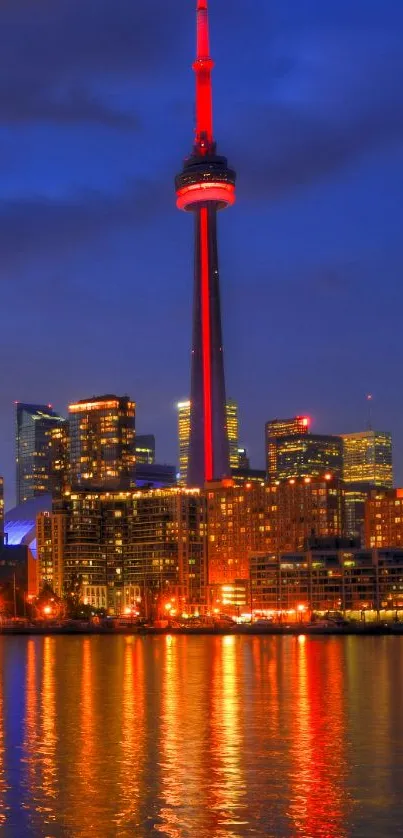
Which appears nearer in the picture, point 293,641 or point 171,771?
point 171,771

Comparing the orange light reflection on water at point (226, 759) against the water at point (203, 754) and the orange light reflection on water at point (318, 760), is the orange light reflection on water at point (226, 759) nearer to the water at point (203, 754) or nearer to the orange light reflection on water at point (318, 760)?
the water at point (203, 754)

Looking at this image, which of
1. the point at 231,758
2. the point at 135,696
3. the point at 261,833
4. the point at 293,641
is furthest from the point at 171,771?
the point at 293,641

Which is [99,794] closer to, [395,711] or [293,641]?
[395,711]

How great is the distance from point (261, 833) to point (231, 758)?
15.3 m

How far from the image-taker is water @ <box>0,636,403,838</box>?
A: 48.0 meters

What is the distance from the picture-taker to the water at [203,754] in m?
48.0

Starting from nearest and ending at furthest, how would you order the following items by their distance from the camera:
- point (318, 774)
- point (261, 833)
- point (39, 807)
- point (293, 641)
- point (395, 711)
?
point (261, 833) → point (39, 807) → point (318, 774) → point (395, 711) → point (293, 641)

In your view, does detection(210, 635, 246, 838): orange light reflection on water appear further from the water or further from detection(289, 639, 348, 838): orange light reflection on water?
detection(289, 639, 348, 838): orange light reflection on water

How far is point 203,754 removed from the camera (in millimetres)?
62094

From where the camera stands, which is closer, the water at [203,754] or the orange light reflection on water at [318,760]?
the orange light reflection on water at [318,760]

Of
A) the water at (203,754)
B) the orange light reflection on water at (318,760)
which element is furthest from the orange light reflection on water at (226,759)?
the orange light reflection on water at (318,760)

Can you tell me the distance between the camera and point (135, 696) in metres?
92.8

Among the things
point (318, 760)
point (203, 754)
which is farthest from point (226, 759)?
point (318, 760)

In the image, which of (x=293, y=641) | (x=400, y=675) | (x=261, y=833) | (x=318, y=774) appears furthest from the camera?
(x=293, y=641)
